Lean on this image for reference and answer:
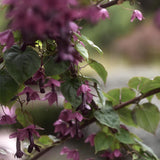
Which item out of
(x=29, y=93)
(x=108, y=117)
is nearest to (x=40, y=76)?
(x=29, y=93)

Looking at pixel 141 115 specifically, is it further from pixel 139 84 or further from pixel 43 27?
pixel 43 27

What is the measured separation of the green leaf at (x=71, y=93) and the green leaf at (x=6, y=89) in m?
0.08

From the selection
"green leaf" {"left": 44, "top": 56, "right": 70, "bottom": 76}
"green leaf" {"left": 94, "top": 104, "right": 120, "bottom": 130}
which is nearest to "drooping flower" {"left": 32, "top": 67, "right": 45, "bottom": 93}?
"green leaf" {"left": 44, "top": 56, "right": 70, "bottom": 76}

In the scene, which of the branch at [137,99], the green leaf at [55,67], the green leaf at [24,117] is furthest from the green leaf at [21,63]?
the branch at [137,99]

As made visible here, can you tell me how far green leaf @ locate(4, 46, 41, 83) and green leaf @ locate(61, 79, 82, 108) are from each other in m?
0.08

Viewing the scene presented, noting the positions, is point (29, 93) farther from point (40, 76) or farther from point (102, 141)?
point (102, 141)

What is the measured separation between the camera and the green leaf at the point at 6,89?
1.36ft

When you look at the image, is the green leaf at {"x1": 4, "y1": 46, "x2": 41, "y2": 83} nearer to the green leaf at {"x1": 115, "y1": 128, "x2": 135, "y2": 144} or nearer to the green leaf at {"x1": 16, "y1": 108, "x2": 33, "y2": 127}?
the green leaf at {"x1": 16, "y1": 108, "x2": 33, "y2": 127}

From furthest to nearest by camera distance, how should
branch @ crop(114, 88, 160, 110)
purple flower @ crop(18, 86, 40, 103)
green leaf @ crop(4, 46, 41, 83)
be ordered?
branch @ crop(114, 88, 160, 110), purple flower @ crop(18, 86, 40, 103), green leaf @ crop(4, 46, 41, 83)

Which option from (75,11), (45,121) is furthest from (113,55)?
(75,11)

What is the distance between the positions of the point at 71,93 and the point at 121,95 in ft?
0.74

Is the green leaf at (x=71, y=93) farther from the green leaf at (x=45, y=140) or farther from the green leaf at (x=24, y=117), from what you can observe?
the green leaf at (x=45, y=140)

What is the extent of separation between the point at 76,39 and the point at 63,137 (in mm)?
272

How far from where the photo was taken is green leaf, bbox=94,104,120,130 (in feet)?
1.80
